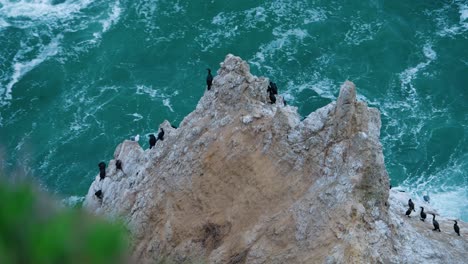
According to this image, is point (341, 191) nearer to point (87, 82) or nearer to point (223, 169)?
point (223, 169)

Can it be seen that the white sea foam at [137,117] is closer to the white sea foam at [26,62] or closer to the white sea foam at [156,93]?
the white sea foam at [156,93]

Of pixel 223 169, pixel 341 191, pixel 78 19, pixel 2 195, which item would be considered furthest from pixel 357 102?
pixel 78 19

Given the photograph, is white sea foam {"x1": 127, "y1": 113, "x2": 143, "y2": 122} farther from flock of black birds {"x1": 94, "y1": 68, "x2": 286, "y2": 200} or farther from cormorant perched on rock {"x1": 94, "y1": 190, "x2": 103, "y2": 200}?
cormorant perched on rock {"x1": 94, "y1": 190, "x2": 103, "y2": 200}

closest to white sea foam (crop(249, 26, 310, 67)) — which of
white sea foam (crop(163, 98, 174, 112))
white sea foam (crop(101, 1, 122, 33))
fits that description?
white sea foam (crop(163, 98, 174, 112))

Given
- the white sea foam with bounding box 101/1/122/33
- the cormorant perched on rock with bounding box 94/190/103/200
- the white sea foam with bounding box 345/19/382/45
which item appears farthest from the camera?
the white sea foam with bounding box 101/1/122/33

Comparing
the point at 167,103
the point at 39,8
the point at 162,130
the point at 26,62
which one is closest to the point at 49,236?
the point at 162,130

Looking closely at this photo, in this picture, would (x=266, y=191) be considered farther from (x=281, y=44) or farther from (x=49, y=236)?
(x=281, y=44)
